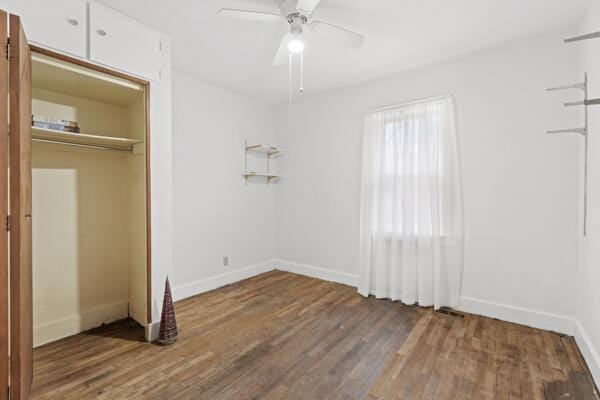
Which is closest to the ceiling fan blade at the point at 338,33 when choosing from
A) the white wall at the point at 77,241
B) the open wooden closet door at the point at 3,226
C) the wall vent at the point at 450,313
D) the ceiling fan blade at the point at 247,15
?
the ceiling fan blade at the point at 247,15

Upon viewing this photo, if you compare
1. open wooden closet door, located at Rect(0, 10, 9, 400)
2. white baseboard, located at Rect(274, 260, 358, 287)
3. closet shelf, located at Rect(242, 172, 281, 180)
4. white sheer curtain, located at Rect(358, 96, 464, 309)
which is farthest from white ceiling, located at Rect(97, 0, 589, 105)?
white baseboard, located at Rect(274, 260, 358, 287)

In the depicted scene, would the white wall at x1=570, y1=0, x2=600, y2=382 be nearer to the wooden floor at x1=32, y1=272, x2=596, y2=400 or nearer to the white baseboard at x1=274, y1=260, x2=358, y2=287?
the wooden floor at x1=32, y1=272, x2=596, y2=400

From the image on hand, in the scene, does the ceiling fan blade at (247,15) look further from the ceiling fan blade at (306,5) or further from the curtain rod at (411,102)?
the curtain rod at (411,102)

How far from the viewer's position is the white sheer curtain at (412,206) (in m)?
2.87

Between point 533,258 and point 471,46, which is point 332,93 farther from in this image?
point 533,258

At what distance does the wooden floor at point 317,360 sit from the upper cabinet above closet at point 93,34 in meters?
2.21

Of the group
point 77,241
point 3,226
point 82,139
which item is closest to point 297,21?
point 82,139

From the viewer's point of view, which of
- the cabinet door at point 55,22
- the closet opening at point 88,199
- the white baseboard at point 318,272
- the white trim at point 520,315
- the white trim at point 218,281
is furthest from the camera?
the white baseboard at point 318,272

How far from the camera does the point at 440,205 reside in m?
2.91

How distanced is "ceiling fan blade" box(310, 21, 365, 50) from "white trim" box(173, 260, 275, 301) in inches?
117

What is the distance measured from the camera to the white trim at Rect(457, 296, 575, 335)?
2.38 meters

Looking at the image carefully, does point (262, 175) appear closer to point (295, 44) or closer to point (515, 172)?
point (295, 44)

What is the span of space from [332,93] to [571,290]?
3.30 m

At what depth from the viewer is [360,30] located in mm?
2416
